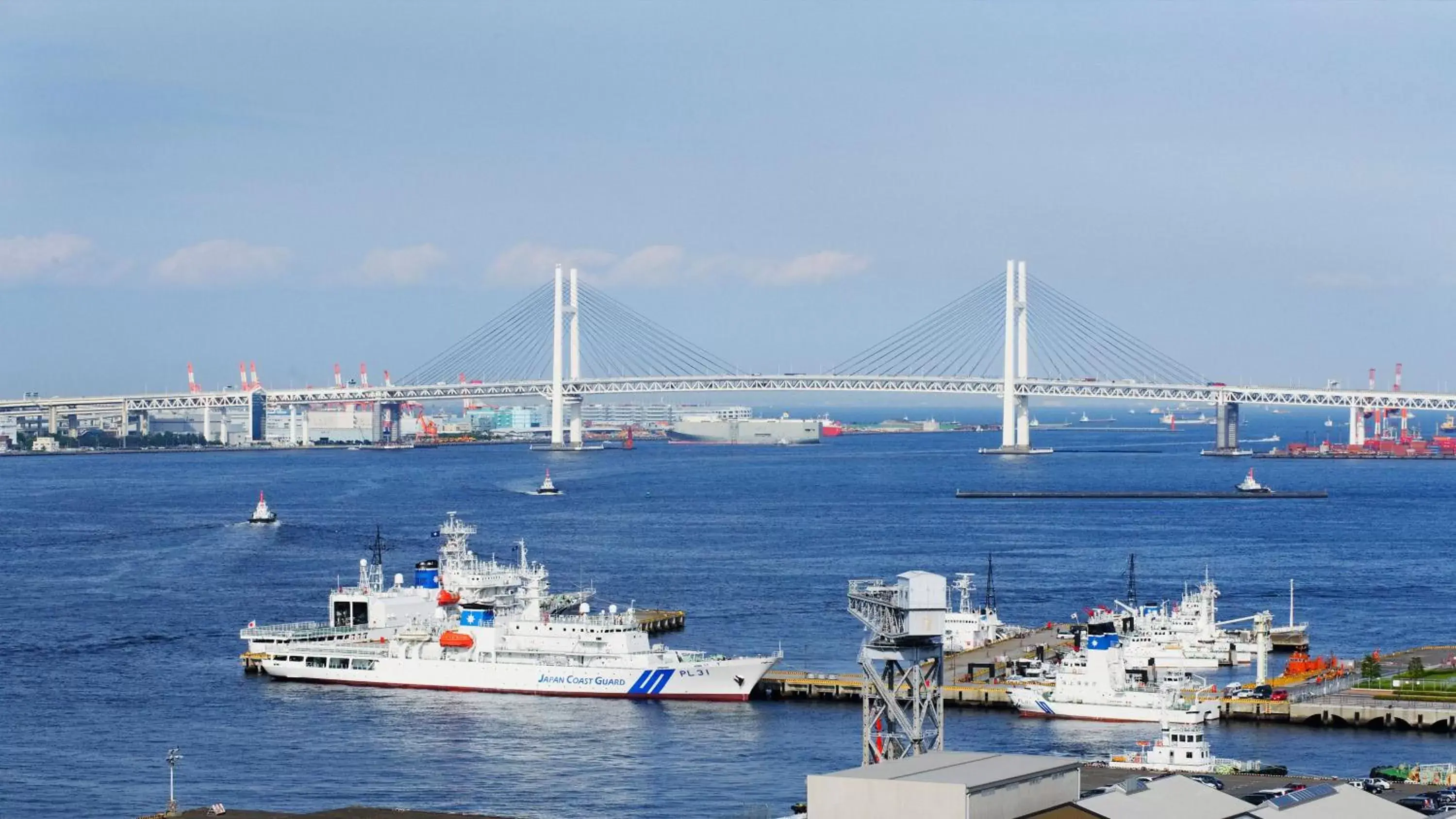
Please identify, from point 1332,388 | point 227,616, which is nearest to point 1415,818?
point 227,616

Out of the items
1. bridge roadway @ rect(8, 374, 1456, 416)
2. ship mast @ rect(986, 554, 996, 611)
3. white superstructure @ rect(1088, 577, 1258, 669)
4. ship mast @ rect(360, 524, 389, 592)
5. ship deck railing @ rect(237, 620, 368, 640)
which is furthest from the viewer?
bridge roadway @ rect(8, 374, 1456, 416)

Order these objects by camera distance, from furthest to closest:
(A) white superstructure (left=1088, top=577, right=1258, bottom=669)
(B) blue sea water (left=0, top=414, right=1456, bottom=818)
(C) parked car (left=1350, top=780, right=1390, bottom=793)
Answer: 1. (A) white superstructure (left=1088, top=577, right=1258, bottom=669)
2. (B) blue sea water (left=0, top=414, right=1456, bottom=818)
3. (C) parked car (left=1350, top=780, right=1390, bottom=793)

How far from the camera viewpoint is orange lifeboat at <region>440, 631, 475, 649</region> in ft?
→ 119

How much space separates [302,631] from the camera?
38.4m

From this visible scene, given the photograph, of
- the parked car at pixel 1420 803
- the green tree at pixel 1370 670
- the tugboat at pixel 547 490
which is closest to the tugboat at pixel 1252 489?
the tugboat at pixel 547 490

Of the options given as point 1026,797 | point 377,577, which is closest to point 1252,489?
point 377,577

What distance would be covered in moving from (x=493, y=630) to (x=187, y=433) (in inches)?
4930

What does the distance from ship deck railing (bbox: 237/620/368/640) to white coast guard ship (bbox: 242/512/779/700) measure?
131mm

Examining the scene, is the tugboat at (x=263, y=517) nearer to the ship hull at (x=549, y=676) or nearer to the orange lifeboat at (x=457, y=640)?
the ship hull at (x=549, y=676)

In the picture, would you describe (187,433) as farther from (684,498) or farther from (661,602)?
(661,602)

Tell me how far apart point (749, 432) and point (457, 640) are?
129 m

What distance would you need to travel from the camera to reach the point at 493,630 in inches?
1416

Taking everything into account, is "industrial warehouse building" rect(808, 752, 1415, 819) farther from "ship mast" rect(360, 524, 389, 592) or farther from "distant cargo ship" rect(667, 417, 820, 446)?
"distant cargo ship" rect(667, 417, 820, 446)

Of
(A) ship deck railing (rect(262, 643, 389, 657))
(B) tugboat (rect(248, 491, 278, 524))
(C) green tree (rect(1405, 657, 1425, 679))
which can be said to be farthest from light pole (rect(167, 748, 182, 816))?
(B) tugboat (rect(248, 491, 278, 524))
